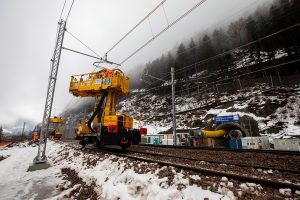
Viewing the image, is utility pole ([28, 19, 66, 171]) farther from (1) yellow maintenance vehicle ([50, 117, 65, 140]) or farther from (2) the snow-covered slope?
(1) yellow maintenance vehicle ([50, 117, 65, 140])

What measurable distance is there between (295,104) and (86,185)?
28.7 m

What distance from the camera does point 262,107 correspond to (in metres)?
23.9

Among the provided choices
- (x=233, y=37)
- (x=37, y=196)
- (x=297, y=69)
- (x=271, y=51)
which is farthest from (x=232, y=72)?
(x=37, y=196)

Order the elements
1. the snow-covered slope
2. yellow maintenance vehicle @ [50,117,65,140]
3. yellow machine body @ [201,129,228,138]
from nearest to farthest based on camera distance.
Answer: yellow machine body @ [201,129,228,138]
the snow-covered slope
yellow maintenance vehicle @ [50,117,65,140]

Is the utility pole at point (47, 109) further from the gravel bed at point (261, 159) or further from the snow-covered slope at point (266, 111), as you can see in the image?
the snow-covered slope at point (266, 111)

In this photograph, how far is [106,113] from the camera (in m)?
10.1

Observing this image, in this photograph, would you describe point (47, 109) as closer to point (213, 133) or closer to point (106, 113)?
point (106, 113)

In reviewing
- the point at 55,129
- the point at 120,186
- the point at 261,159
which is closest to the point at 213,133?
the point at 261,159

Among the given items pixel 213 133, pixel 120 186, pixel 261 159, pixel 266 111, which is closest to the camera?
pixel 120 186

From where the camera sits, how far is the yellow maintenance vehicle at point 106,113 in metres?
8.57

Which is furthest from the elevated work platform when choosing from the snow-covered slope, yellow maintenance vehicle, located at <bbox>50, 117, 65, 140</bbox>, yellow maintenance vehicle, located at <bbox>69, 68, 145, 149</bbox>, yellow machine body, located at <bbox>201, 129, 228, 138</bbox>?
yellow maintenance vehicle, located at <bbox>50, 117, 65, 140</bbox>

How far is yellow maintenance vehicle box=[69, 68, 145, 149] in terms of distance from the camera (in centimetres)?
857

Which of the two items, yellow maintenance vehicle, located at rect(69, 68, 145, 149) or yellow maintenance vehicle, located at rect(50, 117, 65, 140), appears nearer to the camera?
yellow maintenance vehicle, located at rect(69, 68, 145, 149)

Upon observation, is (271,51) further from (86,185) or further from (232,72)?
(86,185)
